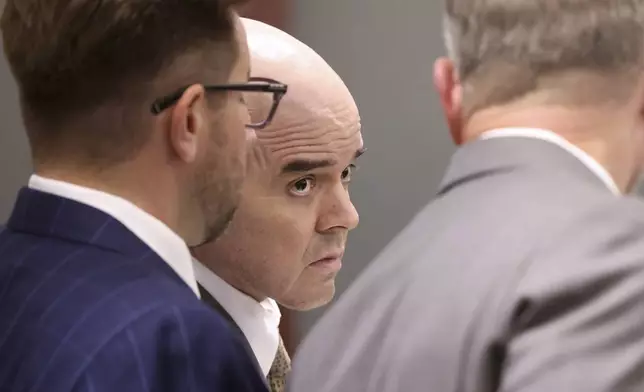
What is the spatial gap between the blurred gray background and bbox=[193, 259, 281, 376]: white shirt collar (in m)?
0.72

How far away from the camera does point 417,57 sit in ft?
5.75

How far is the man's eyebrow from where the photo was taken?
1.07 metres

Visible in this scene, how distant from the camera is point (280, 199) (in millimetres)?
1079

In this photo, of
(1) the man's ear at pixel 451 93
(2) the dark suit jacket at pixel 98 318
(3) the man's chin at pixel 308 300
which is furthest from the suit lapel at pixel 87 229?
(3) the man's chin at pixel 308 300

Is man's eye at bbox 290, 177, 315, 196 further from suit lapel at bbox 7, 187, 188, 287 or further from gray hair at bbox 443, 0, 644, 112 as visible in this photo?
gray hair at bbox 443, 0, 644, 112

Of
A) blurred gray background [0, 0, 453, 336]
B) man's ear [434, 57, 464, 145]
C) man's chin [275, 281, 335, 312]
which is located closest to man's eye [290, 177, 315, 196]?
man's chin [275, 281, 335, 312]

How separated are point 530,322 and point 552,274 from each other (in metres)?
0.03

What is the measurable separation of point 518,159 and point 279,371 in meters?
0.60

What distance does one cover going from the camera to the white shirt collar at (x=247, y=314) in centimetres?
107

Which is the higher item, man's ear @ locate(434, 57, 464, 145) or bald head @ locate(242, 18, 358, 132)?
man's ear @ locate(434, 57, 464, 145)

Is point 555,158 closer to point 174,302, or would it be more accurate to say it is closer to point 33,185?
point 174,302

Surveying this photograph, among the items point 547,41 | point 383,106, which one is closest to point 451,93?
point 547,41

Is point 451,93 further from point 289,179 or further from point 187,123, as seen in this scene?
point 289,179

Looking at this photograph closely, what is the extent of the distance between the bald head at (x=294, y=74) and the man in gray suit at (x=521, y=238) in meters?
0.42
